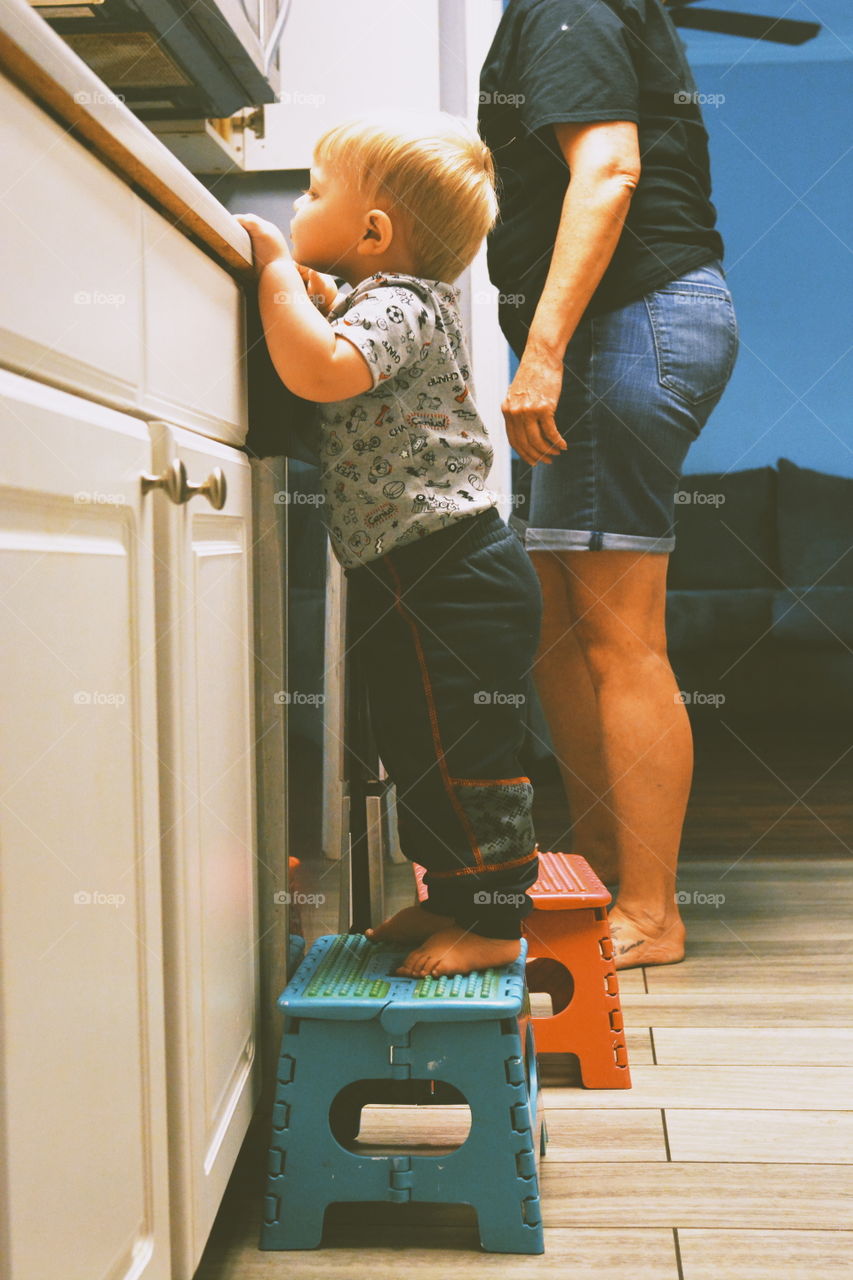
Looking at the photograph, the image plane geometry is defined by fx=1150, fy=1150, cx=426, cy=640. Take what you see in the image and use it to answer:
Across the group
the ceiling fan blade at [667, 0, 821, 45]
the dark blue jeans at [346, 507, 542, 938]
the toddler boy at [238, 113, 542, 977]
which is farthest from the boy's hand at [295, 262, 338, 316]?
the ceiling fan blade at [667, 0, 821, 45]

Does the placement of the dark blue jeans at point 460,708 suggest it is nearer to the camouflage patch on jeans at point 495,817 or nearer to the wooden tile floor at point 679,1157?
the camouflage patch on jeans at point 495,817

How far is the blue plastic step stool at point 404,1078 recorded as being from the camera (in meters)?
0.93

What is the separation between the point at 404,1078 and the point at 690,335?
3.34 ft

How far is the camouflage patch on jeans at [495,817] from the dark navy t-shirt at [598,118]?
77cm

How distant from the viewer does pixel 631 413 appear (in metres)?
1.50

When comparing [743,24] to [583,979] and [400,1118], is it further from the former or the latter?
[400,1118]

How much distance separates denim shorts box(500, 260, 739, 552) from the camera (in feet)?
4.93

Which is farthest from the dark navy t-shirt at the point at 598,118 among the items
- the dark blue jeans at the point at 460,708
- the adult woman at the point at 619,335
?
the dark blue jeans at the point at 460,708

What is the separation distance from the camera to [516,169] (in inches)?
62.5

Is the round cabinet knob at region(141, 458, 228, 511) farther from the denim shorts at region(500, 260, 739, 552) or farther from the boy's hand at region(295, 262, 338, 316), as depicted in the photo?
the denim shorts at region(500, 260, 739, 552)

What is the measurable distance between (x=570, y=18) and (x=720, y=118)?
3032 mm

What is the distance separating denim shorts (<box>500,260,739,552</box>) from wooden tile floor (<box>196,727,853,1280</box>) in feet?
1.90

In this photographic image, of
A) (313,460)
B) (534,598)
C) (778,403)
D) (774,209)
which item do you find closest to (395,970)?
(534,598)

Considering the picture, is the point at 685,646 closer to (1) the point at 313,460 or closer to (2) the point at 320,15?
(2) the point at 320,15
